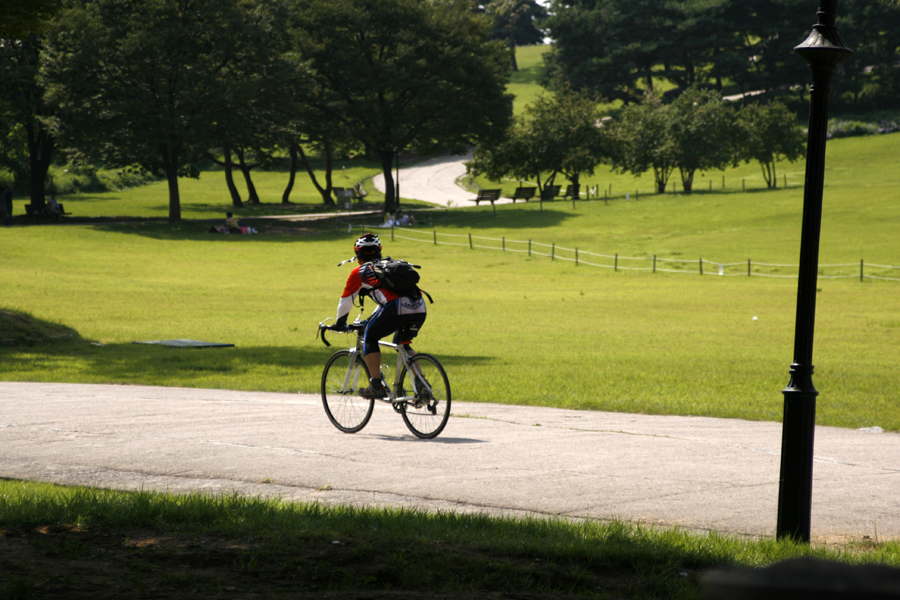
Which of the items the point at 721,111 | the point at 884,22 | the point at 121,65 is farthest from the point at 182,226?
the point at 884,22

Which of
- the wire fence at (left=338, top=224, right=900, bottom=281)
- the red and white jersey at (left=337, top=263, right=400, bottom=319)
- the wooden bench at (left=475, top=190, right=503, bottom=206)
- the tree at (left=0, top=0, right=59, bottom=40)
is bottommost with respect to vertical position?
the wire fence at (left=338, top=224, right=900, bottom=281)

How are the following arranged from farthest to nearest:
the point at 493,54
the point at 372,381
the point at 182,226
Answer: the point at 493,54
the point at 182,226
the point at 372,381

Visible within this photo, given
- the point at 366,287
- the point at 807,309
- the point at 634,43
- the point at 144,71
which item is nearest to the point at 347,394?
the point at 366,287

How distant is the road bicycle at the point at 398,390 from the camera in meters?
9.60

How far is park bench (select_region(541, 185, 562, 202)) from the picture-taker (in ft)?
253

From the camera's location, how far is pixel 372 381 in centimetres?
997

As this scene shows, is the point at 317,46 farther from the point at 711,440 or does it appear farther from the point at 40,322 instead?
the point at 711,440

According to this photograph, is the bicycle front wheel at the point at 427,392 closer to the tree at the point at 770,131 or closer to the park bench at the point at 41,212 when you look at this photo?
the park bench at the point at 41,212

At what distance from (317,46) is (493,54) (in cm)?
1344

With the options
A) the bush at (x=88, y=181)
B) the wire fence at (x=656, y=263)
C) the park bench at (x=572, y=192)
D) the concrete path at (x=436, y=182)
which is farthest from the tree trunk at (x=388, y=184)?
the bush at (x=88, y=181)

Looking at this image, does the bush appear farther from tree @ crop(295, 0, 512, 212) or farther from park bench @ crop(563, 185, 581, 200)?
park bench @ crop(563, 185, 581, 200)

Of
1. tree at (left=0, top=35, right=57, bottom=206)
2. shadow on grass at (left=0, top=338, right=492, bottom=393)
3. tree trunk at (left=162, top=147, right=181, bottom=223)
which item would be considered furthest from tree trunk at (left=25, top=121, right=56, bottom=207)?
shadow on grass at (left=0, top=338, right=492, bottom=393)

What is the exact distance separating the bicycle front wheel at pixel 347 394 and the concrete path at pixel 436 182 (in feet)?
229

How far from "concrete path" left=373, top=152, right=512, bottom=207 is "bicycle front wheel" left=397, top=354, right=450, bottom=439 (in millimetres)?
70604
